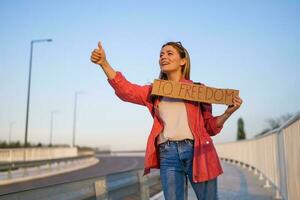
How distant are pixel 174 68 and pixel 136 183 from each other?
12.9 ft

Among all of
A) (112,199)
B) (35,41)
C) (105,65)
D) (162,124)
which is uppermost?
(35,41)

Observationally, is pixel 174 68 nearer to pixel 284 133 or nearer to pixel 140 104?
pixel 140 104

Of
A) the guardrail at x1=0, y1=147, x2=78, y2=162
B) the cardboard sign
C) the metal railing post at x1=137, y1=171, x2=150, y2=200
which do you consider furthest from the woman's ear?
the guardrail at x1=0, y1=147, x2=78, y2=162

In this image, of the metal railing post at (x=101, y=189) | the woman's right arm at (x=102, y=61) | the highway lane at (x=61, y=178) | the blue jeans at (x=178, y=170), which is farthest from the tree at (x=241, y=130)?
the woman's right arm at (x=102, y=61)

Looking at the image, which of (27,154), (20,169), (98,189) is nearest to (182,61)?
(98,189)

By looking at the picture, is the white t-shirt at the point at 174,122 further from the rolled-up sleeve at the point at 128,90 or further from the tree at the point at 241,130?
the tree at the point at 241,130

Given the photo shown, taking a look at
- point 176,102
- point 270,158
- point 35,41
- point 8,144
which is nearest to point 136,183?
point 176,102

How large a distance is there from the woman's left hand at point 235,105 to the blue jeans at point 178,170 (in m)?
0.51

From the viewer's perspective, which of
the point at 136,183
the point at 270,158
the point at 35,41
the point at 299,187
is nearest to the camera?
the point at 299,187

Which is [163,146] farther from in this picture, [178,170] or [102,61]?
[102,61]

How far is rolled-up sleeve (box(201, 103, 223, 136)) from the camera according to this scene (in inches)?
171

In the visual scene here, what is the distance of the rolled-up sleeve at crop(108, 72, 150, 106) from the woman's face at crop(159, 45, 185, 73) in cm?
24

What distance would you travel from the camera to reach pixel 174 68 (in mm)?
4484

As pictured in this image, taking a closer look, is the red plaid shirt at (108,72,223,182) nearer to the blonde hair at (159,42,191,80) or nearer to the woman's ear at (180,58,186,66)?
the blonde hair at (159,42,191,80)
